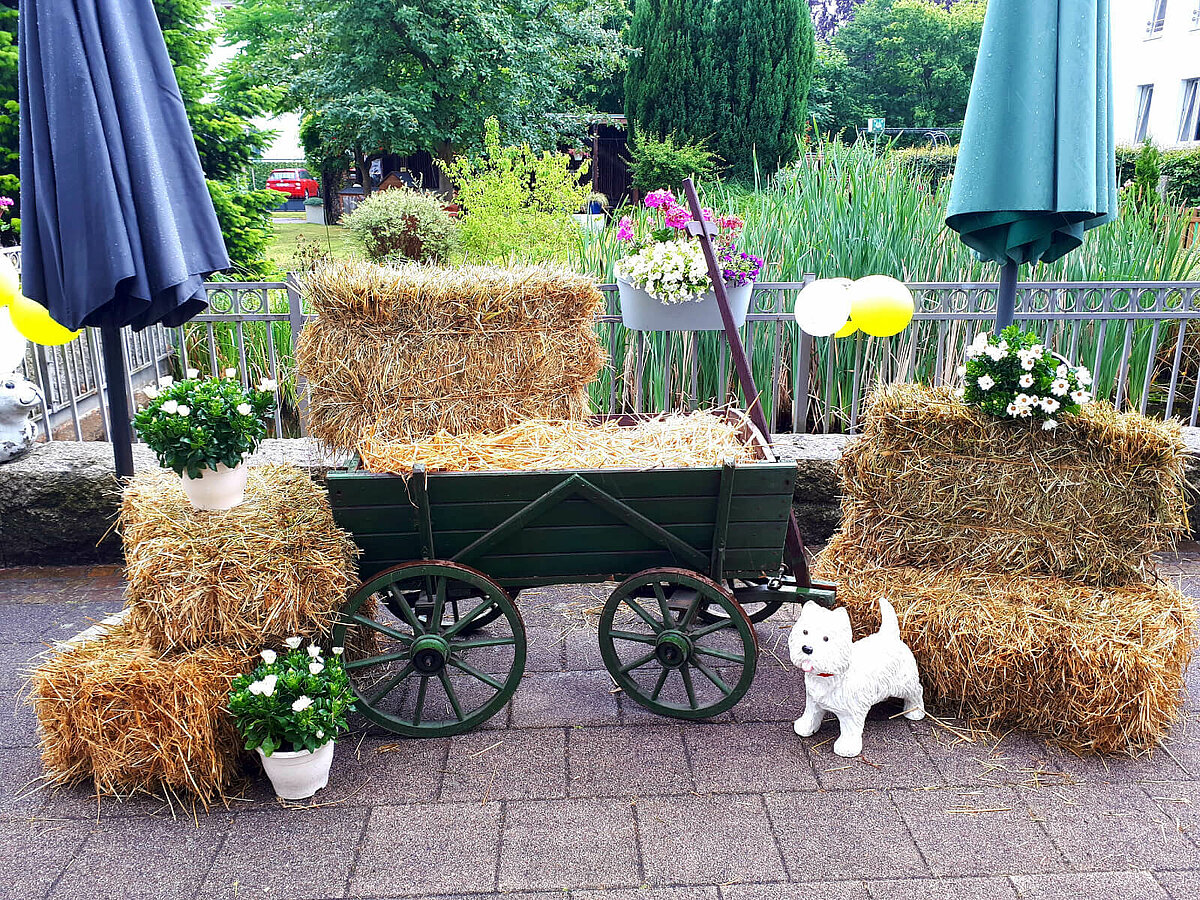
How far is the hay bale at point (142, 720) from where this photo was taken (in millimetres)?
2604

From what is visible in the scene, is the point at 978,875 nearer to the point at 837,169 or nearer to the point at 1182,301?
the point at 1182,301

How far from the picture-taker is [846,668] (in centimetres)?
288

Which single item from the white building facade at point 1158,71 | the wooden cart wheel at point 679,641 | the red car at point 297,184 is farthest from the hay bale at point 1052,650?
the red car at point 297,184

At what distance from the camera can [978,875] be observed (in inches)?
94.1

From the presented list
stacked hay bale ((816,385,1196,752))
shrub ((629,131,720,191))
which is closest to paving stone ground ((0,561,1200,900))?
stacked hay bale ((816,385,1196,752))

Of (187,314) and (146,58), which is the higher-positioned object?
(146,58)

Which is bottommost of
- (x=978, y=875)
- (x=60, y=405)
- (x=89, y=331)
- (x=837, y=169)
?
(x=978, y=875)

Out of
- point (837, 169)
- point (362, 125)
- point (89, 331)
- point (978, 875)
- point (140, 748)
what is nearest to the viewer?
point (978, 875)

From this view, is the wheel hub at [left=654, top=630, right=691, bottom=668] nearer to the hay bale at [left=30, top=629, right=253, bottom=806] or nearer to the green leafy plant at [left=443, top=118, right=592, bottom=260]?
the hay bale at [left=30, top=629, right=253, bottom=806]

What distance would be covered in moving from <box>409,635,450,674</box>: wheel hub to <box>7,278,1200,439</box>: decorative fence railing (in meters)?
1.97

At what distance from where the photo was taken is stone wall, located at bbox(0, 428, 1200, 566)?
4.20 meters

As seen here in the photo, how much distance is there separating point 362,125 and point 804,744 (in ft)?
52.7

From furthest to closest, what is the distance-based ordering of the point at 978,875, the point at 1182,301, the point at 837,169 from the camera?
the point at 837,169, the point at 1182,301, the point at 978,875

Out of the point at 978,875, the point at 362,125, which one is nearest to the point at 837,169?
the point at 978,875
